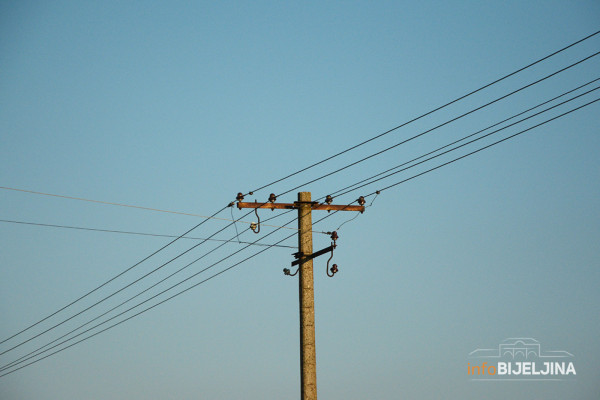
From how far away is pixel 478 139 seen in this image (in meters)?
19.9

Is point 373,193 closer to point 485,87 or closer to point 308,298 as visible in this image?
point 308,298

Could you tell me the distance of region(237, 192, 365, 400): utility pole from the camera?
2114 centimetres

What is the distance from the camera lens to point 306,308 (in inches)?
848

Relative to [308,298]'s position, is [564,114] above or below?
above

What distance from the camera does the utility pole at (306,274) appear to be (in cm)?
2114

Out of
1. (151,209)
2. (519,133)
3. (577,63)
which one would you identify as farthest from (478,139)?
(151,209)

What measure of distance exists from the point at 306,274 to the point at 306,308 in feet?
2.72

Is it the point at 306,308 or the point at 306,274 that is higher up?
the point at 306,274

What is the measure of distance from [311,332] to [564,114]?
23.9ft

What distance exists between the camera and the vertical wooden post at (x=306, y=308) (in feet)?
69.3

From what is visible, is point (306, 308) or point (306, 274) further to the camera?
point (306, 274)

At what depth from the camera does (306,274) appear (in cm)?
2189

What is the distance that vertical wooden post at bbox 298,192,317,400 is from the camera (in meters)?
21.1

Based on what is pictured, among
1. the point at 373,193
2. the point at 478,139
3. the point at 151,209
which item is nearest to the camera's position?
the point at 478,139
